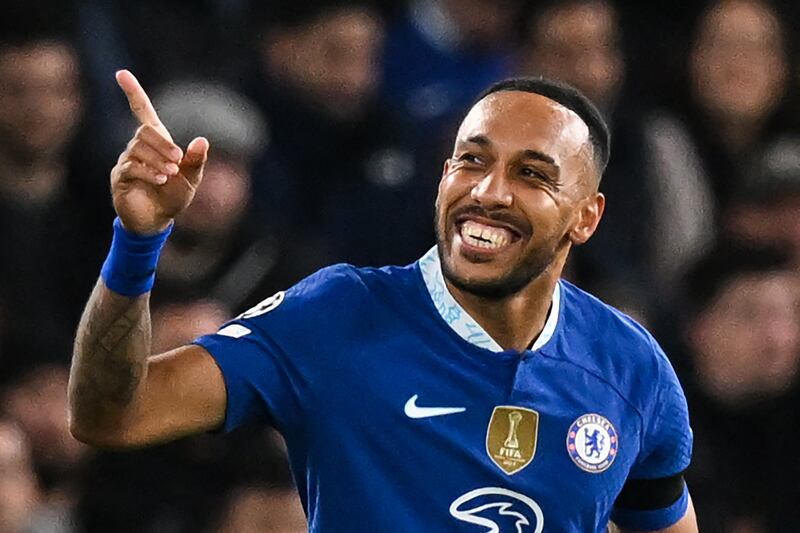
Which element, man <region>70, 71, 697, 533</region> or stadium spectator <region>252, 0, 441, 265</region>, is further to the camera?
stadium spectator <region>252, 0, 441, 265</region>

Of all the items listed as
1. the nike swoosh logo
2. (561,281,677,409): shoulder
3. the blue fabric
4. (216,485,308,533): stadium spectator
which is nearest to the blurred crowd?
(216,485,308,533): stadium spectator

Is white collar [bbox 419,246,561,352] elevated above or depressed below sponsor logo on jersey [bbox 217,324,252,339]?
above

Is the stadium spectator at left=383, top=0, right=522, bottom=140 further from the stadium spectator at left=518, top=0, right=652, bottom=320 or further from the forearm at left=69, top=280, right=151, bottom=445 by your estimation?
the forearm at left=69, top=280, right=151, bottom=445

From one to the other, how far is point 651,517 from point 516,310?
578 millimetres

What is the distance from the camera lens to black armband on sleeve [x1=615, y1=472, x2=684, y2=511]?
3.53 meters

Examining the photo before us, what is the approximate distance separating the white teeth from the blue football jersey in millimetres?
160

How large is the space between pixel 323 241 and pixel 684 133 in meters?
1.53

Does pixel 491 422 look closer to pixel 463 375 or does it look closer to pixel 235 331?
pixel 463 375

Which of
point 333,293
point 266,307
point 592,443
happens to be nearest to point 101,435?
point 266,307

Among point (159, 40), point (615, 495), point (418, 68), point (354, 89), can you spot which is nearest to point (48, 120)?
point (159, 40)

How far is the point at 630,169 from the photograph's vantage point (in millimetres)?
5852

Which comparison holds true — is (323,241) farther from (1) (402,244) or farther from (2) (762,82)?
(2) (762,82)

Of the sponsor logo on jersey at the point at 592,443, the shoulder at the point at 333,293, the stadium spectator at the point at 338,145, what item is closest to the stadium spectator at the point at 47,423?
the stadium spectator at the point at 338,145

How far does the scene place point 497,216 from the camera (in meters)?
3.18
